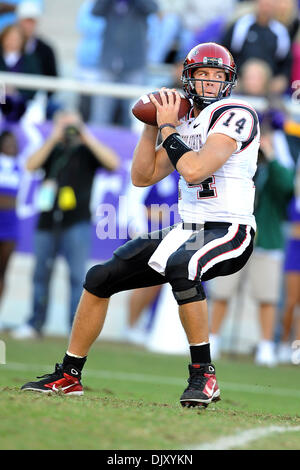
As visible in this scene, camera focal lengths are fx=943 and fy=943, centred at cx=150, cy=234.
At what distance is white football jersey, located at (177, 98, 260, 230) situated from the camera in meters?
5.34

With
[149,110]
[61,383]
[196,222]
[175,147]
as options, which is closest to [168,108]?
[149,110]

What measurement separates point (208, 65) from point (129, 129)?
602cm

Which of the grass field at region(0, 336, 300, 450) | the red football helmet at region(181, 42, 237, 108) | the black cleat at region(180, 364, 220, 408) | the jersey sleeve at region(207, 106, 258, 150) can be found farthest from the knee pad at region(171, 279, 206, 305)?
the red football helmet at region(181, 42, 237, 108)

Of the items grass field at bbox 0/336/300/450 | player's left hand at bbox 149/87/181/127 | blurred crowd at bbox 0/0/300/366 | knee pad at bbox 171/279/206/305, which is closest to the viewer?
grass field at bbox 0/336/300/450

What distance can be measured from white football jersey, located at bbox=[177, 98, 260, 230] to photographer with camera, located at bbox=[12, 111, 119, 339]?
16.1 feet

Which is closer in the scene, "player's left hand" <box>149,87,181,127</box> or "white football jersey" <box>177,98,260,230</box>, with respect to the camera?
"white football jersey" <box>177,98,260,230</box>

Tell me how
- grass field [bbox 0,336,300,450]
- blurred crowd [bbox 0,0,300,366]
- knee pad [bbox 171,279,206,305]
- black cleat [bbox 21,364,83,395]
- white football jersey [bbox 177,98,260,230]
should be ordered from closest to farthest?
grass field [bbox 0,336,300,450]
knee pad [bbox 171,279,206,305]
white football jersey [bbox 177,98,260,230]
black cleat [bbox 21,364,83,395]
blurred crowd [bbox 0,0,300,366]

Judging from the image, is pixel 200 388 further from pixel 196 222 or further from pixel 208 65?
pixel 208 65

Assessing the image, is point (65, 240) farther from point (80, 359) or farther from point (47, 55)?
point (80, 359)

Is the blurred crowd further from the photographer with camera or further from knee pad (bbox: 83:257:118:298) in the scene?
knee pad (bbox: 83:257:118:298)

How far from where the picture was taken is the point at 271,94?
440 inches

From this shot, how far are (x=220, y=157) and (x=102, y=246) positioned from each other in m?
5.95

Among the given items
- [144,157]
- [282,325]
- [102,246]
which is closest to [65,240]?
[102,246]

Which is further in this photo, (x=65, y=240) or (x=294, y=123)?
(x=294, y=123)
